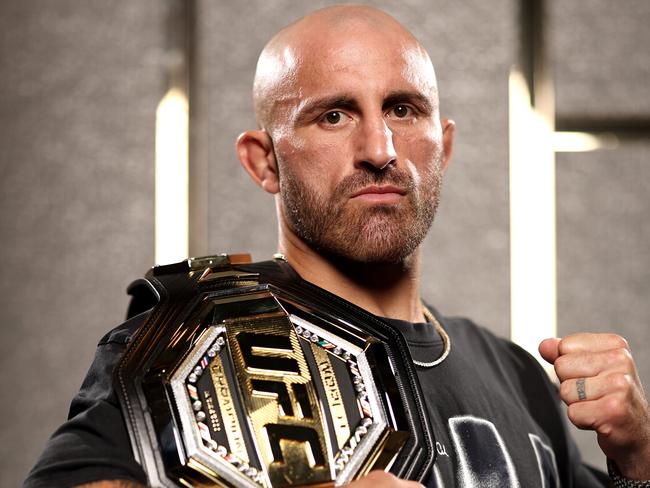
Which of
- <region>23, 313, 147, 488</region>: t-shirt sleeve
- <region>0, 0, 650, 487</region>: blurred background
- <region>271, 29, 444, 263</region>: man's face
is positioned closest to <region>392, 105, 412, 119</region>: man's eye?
<region>271, 29, 444, 263</region>: man's face

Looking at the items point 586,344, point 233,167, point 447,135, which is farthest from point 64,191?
point 586,344

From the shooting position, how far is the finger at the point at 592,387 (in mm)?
892

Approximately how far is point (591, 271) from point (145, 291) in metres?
0.99

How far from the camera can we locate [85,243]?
1558 millimetres

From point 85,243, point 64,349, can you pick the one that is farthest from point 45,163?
point 64,349

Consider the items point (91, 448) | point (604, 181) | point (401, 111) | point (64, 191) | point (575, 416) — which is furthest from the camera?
point (604, 181)

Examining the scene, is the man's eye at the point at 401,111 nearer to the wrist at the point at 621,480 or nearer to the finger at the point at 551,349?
the finger at the point at 551,349

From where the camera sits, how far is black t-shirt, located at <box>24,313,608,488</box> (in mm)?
752

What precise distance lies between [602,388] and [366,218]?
0.94 ft

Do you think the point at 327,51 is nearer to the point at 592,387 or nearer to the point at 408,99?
the point at 408,99

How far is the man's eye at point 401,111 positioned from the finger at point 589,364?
0.30 metres

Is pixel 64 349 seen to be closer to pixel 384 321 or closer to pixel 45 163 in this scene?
pixel 45 163

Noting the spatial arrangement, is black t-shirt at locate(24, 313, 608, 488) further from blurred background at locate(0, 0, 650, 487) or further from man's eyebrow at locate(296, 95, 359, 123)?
blurred background at locate(0, 0, 650, 487)

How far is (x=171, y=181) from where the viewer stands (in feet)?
5.12
